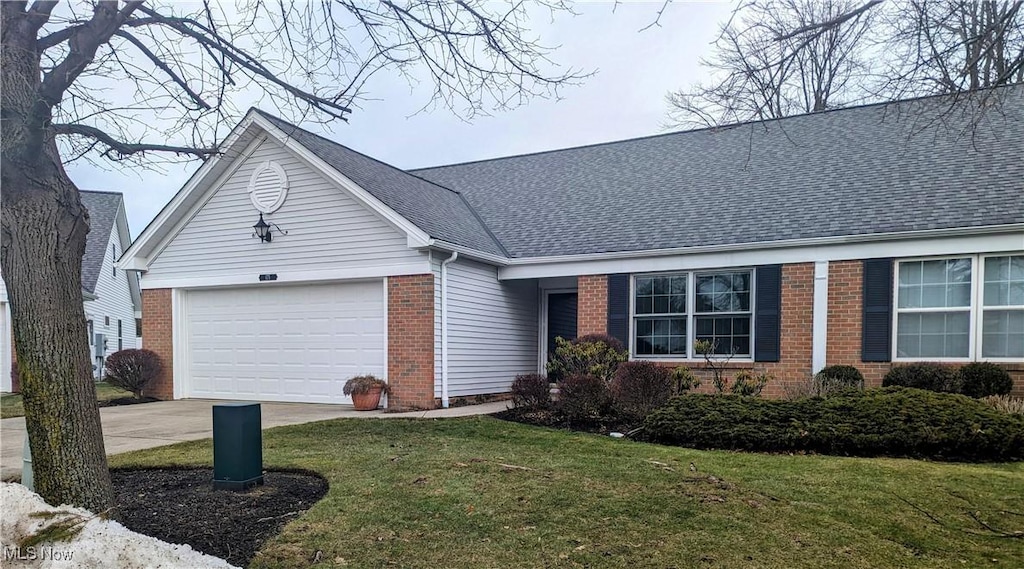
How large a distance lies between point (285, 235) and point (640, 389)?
724cm

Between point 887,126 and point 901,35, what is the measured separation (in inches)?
331

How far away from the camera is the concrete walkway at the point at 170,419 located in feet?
24.7

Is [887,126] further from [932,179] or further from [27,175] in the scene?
[27,175]

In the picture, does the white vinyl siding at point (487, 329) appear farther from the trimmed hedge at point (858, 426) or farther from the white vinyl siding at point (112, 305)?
the white vinyl siding at point (112, 305)

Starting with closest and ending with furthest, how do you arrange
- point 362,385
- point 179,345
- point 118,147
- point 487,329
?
1. point 118,147
2. point 362,385
3. point 487,329
4. point 179,345

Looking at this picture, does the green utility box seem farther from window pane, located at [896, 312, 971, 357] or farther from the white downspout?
window pane, located at [896, 312, 971, 357]

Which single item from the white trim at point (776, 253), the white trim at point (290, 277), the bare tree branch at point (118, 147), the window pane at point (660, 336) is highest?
the bare tree branch at point (118, 147)

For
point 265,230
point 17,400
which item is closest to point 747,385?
point 265,230

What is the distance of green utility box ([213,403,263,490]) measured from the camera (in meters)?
5.18

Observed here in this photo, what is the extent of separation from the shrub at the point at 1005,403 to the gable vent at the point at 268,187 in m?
11.5

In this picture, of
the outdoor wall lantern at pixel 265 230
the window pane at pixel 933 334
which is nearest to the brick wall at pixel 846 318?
the window pane at pixel 933 334

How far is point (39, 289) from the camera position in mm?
4098

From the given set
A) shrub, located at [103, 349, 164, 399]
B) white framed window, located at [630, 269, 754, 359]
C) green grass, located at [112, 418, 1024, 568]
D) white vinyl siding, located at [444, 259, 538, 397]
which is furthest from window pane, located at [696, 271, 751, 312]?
shrub, located at [103, 349, 164, 399]

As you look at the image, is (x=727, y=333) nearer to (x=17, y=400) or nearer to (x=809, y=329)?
(x=809, y=329)
